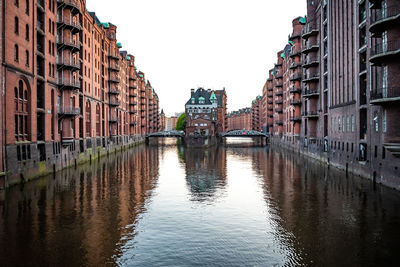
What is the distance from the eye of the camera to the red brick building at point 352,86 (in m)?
28.4

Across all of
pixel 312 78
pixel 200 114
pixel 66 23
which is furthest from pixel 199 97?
Answer: pixel 66 23

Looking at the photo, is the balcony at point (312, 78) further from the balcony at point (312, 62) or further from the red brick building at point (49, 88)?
the red brick building at point (49, 88)

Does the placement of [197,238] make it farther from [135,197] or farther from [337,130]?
[337,130]

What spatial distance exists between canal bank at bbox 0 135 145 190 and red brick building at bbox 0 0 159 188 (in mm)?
87

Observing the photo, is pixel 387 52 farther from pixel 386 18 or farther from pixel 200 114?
pixel 200 114

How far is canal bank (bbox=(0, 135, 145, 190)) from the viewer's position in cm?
3059

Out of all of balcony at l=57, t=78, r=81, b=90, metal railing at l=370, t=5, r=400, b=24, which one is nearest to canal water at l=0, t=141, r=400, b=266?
balcony at l=57, t=78, r=81, b=90

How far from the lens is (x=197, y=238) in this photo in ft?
58.5

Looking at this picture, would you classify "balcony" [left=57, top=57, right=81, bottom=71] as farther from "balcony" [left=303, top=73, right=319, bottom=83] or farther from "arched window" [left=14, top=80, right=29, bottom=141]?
"balcony" [left=303, top=73, right=319, bottom=83]

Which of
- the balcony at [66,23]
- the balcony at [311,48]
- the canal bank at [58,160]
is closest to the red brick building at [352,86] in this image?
the balcony at [311,48]

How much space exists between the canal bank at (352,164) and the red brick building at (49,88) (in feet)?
102

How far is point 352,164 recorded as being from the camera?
38844 millimetres

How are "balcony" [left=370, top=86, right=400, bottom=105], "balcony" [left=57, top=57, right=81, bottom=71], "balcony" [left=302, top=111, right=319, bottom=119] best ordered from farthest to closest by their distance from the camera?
"balcony" [left=302, top=111, right=319, bottom=119] → "balcony" [left=57, top=57, right=81, bottom=71] → "balcony" [left=370, top=86, right=400, bottom=105]

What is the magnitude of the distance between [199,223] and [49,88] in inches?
1075
